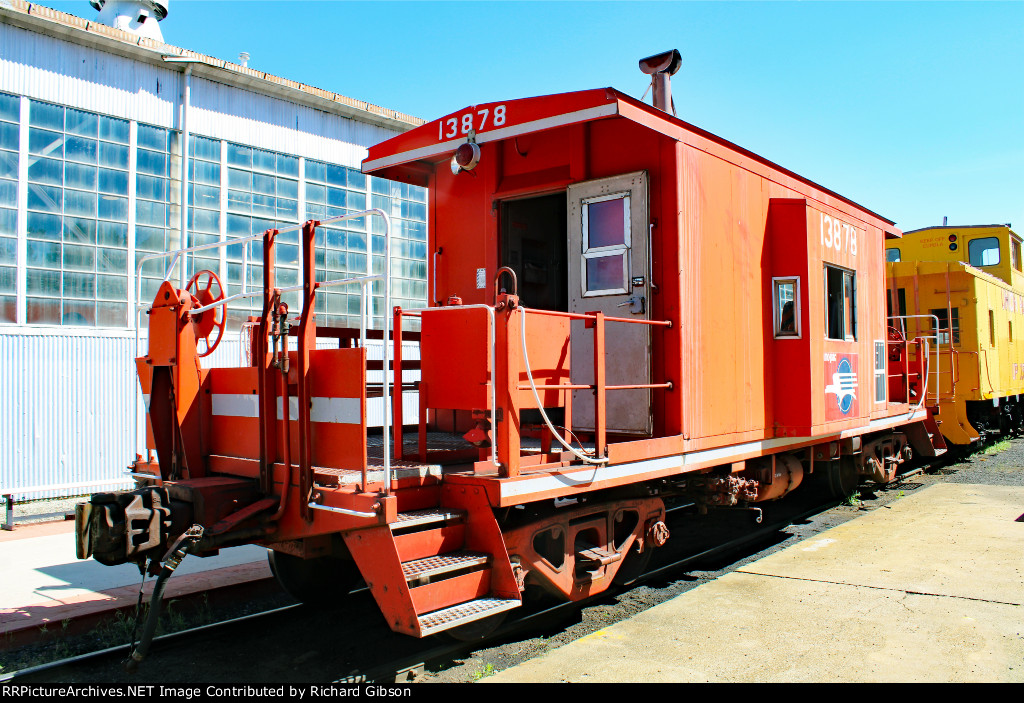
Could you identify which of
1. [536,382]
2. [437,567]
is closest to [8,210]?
[536,382]

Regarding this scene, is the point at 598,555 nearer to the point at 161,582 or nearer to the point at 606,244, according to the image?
the point at 606,244

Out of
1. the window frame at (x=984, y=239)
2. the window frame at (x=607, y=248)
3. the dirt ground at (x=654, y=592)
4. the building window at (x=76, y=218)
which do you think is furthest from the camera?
the window frame at (x=984, y=239)

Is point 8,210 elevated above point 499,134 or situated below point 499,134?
above

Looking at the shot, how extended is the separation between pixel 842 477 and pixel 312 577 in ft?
23.2

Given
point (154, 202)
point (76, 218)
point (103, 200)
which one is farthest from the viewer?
point (154, 202)

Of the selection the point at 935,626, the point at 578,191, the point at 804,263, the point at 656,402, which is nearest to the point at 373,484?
the point at 656,402

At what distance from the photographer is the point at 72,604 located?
5637 millimetres

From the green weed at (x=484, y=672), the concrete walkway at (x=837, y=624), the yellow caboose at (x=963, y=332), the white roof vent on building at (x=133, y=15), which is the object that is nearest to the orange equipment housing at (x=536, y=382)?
the green weed at (x=484, y=672)

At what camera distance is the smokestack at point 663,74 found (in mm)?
7137

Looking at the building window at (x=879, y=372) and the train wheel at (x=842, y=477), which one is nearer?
the building window at (x=879, y=372)

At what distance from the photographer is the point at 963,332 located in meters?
13.3

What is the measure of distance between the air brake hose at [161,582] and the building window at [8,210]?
783 centimetres

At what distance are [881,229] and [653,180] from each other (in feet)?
16.5

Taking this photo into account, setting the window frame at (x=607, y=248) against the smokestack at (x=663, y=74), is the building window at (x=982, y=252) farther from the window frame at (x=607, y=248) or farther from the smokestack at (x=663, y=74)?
the window frame at (x=607, y=248)
